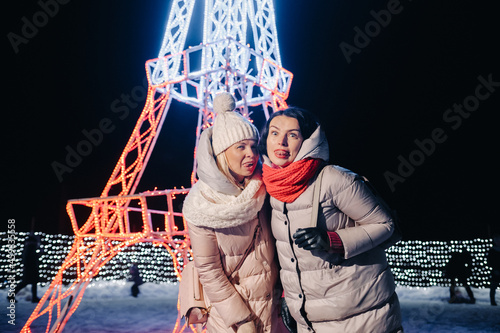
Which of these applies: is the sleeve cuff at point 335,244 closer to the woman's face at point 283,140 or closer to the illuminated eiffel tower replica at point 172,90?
the woman's face at point 283,140

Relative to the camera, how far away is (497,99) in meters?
16.5

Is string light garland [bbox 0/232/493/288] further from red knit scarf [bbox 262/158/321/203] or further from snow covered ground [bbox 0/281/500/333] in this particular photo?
red knit scarf [bbox 262/158/321/203]

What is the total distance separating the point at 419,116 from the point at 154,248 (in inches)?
552

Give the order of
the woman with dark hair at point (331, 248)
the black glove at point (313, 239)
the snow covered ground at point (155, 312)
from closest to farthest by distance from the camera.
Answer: the black glove at point (313, 239), the woman with dark hair at point (331, 248), the snow covered ground at point (155, 312)

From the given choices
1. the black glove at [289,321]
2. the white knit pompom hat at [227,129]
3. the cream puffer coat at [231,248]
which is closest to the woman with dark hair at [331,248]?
the black glove at [289,321]

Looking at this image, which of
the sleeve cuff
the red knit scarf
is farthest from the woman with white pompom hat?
the sleeve cuff

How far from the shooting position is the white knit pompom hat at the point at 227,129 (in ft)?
9.27

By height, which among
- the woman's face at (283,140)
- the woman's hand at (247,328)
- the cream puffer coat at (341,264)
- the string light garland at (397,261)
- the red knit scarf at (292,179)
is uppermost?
the woman's face at (283,140)

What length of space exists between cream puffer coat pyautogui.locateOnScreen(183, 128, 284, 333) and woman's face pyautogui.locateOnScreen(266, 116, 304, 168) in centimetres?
28

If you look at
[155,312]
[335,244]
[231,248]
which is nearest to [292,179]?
[335,244]

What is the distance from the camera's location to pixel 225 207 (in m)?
2.61

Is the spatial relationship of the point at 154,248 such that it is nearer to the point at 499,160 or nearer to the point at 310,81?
the point at 310,81

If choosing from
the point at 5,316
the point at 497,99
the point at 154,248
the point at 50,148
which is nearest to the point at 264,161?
the point at 5,316

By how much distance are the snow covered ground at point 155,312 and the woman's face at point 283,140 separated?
547cm
